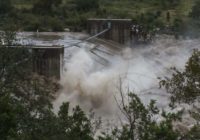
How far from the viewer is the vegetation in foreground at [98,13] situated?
167 ft

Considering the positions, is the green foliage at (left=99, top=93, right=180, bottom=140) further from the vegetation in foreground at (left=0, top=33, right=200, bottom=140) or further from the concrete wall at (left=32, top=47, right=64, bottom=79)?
the concrete wall at (left=32, top=47, right=64, bottom=79)

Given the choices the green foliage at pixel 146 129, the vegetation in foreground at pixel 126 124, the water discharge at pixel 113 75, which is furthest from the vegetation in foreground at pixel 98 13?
the green foliage at pixel 146 129

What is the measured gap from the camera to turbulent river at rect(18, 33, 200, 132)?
2947 centimetres

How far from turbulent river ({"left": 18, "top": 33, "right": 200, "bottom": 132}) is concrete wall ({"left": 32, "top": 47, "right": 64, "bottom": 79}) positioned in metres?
A: 0.74

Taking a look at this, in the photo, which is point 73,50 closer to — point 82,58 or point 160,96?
point 82,58

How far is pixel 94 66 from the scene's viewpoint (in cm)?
3466

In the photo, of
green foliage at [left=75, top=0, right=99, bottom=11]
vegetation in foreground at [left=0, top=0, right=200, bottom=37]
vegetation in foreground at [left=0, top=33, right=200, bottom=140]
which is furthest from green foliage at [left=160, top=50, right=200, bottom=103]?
green foliage at [left=75, top=0, right=99, bottom=11]

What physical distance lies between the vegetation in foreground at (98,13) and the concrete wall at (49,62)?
15.6 m

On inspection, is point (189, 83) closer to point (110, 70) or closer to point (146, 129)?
point (146, 129)

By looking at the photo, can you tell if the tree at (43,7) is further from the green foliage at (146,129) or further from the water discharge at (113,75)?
the green foliage at (146,129)

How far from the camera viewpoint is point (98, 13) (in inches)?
2250

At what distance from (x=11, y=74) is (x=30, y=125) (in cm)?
410

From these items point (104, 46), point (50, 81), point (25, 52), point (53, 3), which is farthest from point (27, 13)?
point (25, 52)

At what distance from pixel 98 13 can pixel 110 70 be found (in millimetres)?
23397
